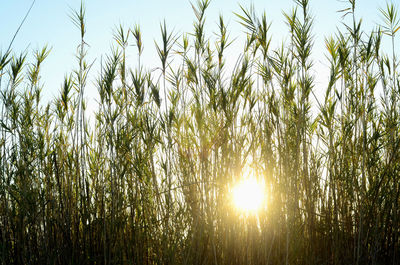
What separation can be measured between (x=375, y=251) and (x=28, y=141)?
2527 millimetres

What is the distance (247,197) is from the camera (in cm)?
226

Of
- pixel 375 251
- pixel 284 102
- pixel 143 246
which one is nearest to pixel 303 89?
pixel 284 102

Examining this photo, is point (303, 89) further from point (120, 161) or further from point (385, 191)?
point (120, 161)

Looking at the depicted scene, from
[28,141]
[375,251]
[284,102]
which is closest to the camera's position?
[375,251]

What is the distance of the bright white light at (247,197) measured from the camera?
2232mm

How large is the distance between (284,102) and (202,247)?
3.67ft

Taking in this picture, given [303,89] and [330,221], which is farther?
[330,221]

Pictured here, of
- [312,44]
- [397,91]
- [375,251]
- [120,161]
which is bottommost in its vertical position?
[375,251]

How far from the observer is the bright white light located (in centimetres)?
223

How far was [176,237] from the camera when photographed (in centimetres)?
223

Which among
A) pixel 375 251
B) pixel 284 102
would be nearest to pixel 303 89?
pixel 284 102

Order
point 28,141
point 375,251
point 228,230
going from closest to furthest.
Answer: point 228,230, point 375,251, point 28,141

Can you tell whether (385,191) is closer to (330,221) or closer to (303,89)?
(330,221)

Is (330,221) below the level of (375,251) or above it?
above
